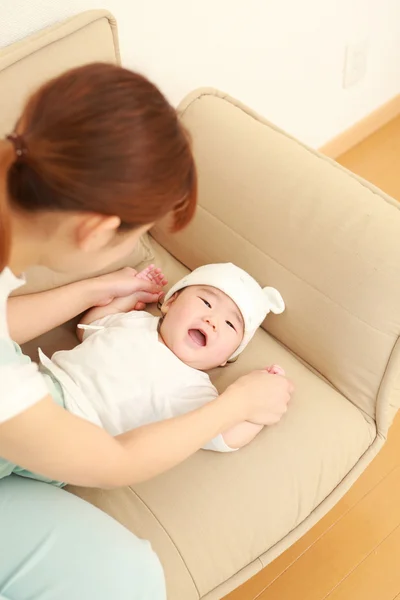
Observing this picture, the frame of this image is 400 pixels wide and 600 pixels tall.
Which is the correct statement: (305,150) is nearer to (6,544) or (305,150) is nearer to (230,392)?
(230,392)

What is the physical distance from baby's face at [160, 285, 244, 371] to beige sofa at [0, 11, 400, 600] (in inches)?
3.0

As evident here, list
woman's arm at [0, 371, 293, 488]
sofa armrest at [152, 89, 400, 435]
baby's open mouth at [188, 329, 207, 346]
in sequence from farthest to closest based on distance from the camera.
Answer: baby's open mouth at [188, 329, 207, 346] → sofa armrest at [152, 89, 400, 435] → woman's arm at [0, 371, 293, 488]

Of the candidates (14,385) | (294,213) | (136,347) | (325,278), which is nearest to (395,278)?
(325,278)

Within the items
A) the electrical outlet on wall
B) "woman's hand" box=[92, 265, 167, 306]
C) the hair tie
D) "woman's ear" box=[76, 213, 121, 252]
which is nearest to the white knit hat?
"woman's hand" box=[92, 265, 167, 306]

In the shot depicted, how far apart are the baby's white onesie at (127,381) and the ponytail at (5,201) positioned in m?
0.42

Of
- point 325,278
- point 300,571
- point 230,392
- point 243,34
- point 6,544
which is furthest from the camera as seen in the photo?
point 243,34

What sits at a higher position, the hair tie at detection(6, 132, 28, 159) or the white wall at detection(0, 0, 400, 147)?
the hair tie at detection(6, 132, 28, 159)

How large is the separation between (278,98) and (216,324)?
111 centimetres

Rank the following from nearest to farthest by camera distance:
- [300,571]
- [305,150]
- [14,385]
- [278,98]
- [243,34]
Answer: [14,385] → [305,150] → [300,571] → [243,34] → [278,98]

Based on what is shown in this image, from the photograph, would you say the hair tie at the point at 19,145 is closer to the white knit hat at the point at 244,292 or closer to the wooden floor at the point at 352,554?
the white knit hat at the point at 244,292

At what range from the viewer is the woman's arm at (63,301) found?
4.13ft

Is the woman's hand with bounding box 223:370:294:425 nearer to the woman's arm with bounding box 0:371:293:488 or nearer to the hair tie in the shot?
the woman's arm with bounding box 0:371:293:488

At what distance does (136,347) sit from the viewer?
126 cm

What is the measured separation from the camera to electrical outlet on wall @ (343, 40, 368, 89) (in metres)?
2.19
